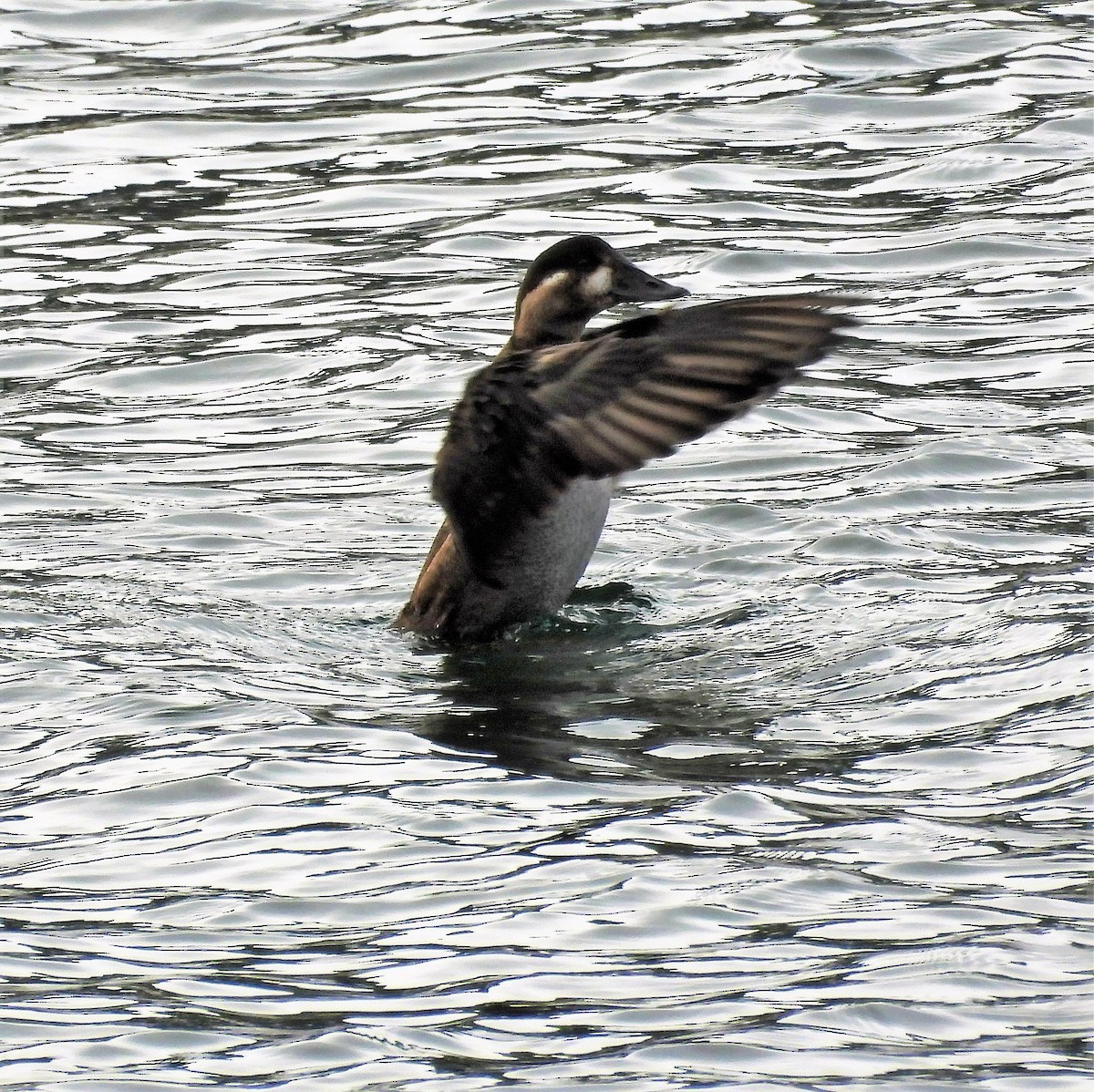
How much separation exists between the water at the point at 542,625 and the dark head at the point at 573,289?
0.96 m

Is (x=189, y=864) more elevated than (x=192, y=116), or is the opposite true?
(x=192, y=116)

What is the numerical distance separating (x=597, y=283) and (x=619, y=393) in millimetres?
1446

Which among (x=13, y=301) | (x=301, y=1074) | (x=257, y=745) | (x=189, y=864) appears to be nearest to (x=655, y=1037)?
(x=301, y=1074)

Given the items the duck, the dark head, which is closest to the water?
the duck

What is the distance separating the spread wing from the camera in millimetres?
7047

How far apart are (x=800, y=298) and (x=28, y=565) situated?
149 inches

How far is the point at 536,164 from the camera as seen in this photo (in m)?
14.9

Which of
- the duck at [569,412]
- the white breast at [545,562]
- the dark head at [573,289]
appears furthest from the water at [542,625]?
the dark head at [573,289]

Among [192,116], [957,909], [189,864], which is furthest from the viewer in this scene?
[192,116]

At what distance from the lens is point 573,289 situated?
860cm

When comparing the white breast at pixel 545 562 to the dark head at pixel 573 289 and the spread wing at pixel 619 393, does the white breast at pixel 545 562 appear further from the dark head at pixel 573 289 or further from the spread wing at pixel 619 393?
the dark head at pixel 573 289

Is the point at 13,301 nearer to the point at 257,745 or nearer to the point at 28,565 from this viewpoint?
the point at 28,565

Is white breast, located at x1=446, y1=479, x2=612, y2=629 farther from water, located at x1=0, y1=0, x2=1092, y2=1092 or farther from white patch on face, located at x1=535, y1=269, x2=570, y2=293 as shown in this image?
white patch on face, located at x1=535, y1=269, x2=570, y2=293

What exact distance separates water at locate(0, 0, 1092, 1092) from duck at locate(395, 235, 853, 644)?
1.07ft
